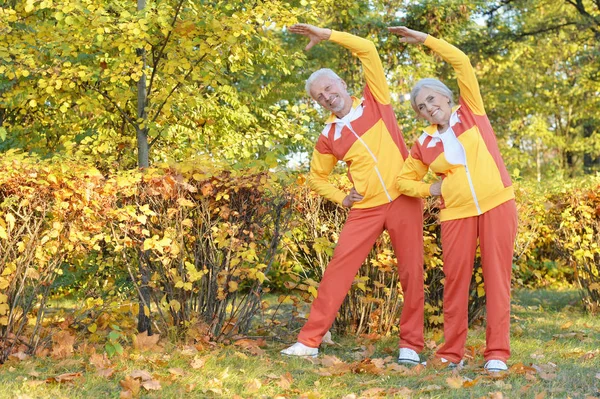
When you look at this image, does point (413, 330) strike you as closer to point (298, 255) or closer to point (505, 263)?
point (505, 263)

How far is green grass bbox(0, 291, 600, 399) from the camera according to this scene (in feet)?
10.7

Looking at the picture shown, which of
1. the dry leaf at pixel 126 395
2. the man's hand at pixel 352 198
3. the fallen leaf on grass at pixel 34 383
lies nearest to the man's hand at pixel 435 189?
the man's hand at pixel 352 198

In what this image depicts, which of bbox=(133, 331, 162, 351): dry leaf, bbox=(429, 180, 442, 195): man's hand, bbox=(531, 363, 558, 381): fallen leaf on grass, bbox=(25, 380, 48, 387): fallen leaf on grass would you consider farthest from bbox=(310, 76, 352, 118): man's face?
bbox=(25, 380, 48, 387): fallen leaf on grass

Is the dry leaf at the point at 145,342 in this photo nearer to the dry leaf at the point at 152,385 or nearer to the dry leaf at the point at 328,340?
the dry leaf at the point at 152,385

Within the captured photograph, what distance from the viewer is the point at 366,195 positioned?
159 inches

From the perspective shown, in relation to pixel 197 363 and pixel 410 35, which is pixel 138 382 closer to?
pixel 197 363

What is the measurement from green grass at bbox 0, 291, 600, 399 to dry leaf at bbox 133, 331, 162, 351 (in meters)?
0.05

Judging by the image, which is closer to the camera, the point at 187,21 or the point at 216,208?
the point at 216,208

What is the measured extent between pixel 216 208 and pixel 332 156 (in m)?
0.77

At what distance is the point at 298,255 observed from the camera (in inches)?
198

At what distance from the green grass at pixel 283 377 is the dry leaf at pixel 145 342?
0.17ft

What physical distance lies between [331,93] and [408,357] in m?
1.60

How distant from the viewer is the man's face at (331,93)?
4016 mm

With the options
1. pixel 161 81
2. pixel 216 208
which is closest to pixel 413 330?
pixel 216 208
